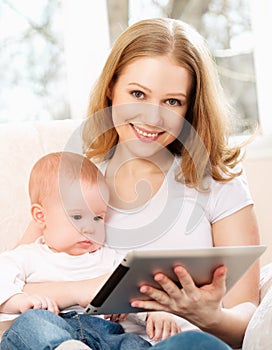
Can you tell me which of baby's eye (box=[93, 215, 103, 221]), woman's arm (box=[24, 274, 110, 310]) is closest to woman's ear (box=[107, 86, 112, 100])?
baby's eye (box=[93, 215, 103, 221])

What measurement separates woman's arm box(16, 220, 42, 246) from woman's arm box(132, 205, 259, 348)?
41 centimetres

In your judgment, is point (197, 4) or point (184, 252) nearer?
point (184, 252)

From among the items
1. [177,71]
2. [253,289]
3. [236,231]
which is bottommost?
[253,289]

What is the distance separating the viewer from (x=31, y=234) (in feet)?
6.22

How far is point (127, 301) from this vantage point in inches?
60.0

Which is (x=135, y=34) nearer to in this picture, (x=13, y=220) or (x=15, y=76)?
(x=13, y=220)

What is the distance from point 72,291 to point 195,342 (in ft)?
1.71

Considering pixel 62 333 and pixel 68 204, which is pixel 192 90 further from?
pixel 62 333

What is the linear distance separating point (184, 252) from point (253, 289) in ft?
1.62

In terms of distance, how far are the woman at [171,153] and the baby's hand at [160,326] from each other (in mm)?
178

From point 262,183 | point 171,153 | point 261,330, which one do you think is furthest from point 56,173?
point 262,183

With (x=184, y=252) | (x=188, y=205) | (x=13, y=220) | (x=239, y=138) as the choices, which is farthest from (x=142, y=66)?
(x=239, y=138)

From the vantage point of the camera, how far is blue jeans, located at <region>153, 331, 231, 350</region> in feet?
3.95

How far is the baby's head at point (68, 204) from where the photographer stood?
5.90 feet
